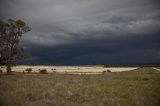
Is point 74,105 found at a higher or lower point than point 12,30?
lower

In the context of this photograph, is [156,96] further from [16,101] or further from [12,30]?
[12,30]

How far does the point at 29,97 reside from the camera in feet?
60.0

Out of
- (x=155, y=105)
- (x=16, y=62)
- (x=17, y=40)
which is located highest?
(x=17, y=40)

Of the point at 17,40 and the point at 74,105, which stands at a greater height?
the point at 17,40

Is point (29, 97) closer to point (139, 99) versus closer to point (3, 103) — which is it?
point (3, 103)

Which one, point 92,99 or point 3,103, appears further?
point 92,99

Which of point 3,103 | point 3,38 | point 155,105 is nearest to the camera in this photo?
point 3,103

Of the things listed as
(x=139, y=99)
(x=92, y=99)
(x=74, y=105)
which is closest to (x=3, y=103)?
(x=74, y=105)

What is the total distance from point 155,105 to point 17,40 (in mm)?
43855

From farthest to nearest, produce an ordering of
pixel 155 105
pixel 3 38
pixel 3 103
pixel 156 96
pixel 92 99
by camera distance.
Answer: pixel 3 38 < pixel 156 96 < pixel 92 99 < pixel 155 105 < pixel 3 103

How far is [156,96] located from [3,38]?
42.4 metres

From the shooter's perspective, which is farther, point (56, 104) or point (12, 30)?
point (12, 30)

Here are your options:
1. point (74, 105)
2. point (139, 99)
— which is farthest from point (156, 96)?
point (74, 105)

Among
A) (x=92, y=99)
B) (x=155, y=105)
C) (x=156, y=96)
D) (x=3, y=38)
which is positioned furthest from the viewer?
(x=3, y=38)
